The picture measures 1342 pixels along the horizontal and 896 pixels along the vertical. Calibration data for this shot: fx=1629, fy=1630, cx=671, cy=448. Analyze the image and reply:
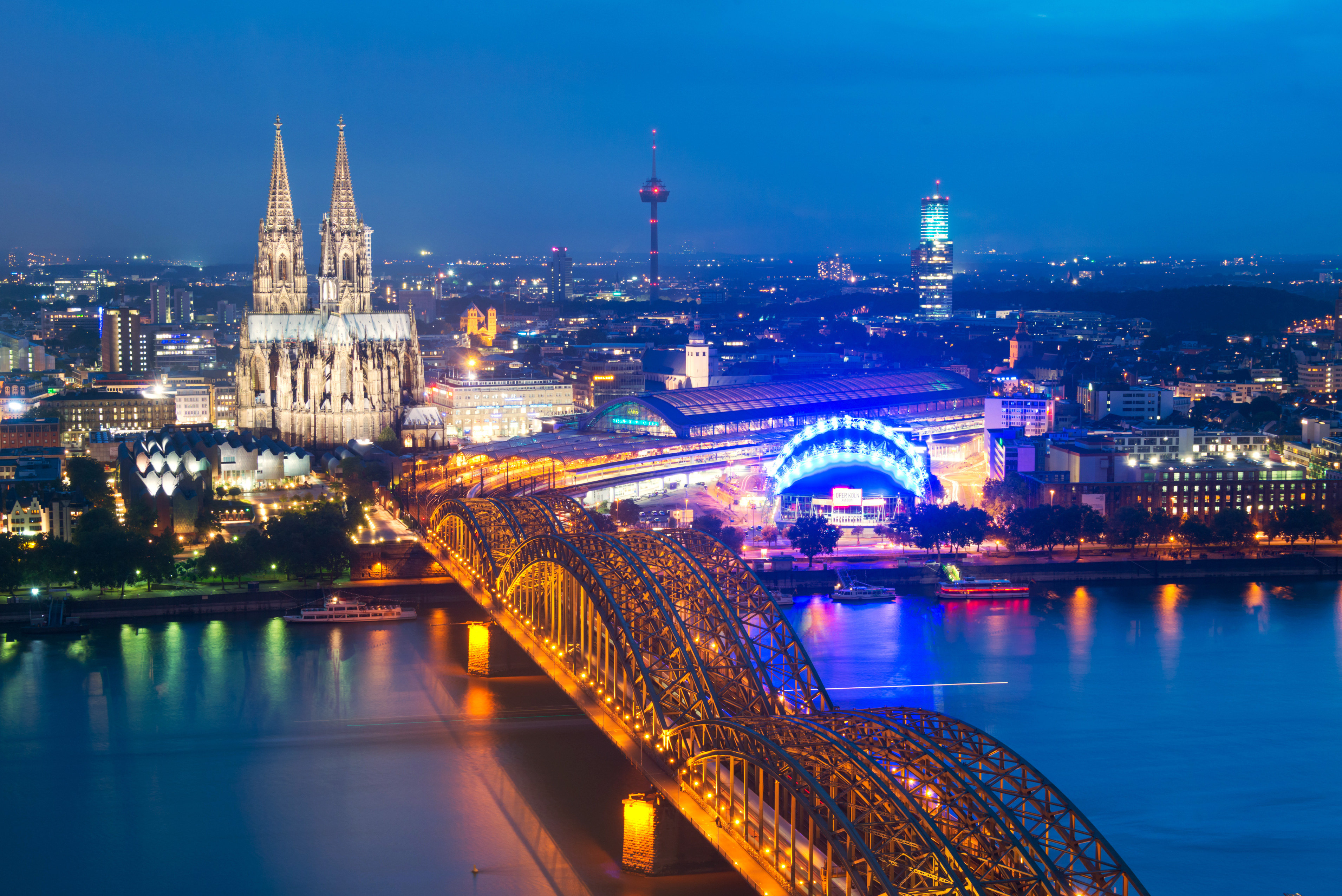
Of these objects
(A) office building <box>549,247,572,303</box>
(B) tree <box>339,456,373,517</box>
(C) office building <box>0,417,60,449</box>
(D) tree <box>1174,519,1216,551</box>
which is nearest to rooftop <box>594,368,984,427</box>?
(B) tree <box>339,456,373,517</box>

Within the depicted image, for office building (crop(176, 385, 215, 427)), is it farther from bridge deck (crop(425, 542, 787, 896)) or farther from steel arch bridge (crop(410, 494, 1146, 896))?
steel arch bridge (crop(410, 494, 1146, 896))

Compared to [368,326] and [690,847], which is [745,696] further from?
[368,326]

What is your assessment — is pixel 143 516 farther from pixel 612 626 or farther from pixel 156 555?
pixel 612 626

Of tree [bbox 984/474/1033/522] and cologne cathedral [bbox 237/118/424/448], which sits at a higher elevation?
cologne cathedral [bbox 237/118/424/448]

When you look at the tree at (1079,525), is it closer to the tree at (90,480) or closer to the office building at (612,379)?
the tree at (90,480)

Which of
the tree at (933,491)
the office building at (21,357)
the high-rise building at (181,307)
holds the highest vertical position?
the high-rise building at (181,307)

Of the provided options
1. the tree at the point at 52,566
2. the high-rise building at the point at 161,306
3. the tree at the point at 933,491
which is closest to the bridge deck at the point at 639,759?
the tree at the point at 52,566
